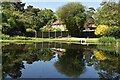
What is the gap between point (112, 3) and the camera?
22.5 m

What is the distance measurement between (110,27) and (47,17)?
1314cm

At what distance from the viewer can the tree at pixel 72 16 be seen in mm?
29392

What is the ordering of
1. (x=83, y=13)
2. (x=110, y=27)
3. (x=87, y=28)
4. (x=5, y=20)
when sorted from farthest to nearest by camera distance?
(x=87, y=28)
(x=83, y=13)
(x=110, y=27)
(x=5, y=20)

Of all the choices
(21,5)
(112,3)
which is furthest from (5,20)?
(21,5)

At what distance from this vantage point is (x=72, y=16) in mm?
29516

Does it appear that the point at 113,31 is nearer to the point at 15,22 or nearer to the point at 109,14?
the point at 109,14

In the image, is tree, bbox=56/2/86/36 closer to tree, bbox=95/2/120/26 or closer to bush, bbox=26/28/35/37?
bush, bbox=26/28/35/37

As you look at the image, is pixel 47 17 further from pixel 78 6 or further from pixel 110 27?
pixel 110 27

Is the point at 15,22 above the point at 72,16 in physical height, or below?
below

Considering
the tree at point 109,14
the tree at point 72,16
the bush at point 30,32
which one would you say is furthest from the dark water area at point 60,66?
the tree at point 72,16

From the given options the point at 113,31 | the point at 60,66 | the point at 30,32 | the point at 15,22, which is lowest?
the point at 60,66

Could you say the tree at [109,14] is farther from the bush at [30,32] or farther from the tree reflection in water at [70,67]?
the tree reflection in water at [70,67]

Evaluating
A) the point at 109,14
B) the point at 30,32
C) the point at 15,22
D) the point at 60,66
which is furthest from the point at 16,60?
the point at 30,32

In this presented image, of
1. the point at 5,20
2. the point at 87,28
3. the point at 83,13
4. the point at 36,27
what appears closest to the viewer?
the point at 5,20
